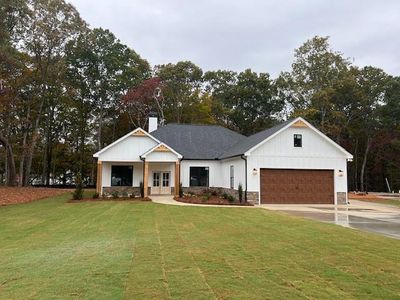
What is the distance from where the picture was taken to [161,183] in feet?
87.0

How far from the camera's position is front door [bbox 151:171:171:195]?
26375mm

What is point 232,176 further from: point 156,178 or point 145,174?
point 156,178

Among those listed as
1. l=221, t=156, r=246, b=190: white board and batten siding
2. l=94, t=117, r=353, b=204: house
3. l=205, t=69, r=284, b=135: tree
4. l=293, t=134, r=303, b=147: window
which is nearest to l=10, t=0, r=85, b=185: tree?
l=94, t=117, r=353, b=204: house

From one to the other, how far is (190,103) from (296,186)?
2391cm

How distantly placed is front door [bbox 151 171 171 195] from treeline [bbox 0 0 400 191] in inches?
559

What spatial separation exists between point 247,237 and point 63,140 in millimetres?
40245

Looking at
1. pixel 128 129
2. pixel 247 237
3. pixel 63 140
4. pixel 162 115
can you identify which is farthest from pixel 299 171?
pixel 63 140

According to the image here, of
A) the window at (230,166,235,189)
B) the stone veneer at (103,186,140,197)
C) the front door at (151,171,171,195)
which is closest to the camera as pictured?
the window at (230,166,235,189)

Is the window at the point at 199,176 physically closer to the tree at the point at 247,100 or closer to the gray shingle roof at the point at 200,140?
the gray shingle roof at the point at 200,140

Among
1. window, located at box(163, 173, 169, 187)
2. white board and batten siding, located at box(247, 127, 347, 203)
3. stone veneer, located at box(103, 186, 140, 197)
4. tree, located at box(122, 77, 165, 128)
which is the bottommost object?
stone veneer, located at box(103, 186, 140, 197)

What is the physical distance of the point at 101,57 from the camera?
41469mm

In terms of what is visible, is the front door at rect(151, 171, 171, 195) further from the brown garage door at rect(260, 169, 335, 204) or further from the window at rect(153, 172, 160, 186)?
the brown garage door at rect(260, 169, 335, 204)

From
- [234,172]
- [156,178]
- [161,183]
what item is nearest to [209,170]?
[234,172]

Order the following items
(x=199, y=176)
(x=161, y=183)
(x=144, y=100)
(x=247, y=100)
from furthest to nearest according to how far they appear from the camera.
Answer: (x=247, y=100) → (x=144, y=100) → (x=199, y=176) → (x=161, y=183)
